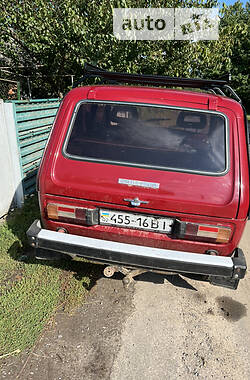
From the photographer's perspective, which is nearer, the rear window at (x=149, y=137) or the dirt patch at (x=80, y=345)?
the dirt patch at (x=80, y=345)

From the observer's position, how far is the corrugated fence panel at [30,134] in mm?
4566

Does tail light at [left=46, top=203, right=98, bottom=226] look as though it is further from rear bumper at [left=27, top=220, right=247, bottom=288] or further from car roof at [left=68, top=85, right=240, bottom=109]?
car roof at [left=68, top=85, right=240, bottom=109]

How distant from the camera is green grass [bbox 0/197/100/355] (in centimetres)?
233

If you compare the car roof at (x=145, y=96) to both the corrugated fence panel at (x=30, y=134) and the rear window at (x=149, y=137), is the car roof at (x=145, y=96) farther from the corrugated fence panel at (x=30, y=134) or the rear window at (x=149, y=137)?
the corrugated fence panel at (x=30, y=134)

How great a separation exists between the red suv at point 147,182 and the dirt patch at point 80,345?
0.61 metres

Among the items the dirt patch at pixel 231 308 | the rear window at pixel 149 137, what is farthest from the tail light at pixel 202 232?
the dirt patch at pixel 231 308

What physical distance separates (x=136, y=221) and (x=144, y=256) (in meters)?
0.32

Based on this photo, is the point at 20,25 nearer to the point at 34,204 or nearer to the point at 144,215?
the point at 34,204

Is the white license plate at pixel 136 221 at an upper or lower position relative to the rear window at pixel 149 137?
lower

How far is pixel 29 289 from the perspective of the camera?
2799 millimetres

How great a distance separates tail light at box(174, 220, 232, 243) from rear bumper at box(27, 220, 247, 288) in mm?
143

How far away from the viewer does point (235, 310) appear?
276 centimetres

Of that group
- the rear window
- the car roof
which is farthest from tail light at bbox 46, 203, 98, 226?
the car roof

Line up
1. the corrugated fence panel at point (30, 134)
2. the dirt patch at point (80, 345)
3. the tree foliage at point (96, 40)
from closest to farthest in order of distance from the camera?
the dirt patch at point (80, 345) < the corrugated fence panel at point (30, 134) < the tree foliage at point (96, 40)
